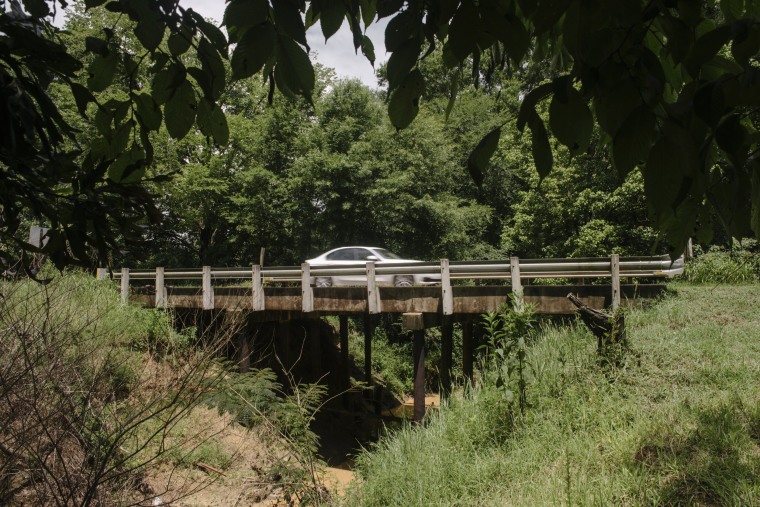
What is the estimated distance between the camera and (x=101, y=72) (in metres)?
1.77

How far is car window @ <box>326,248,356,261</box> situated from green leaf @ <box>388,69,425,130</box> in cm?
1655

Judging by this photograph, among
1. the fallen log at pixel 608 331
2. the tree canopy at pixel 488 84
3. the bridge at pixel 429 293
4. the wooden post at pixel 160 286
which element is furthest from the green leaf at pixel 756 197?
the wooden post at pixel 160 286

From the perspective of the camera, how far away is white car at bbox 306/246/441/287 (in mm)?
14750

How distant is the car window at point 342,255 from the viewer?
59.7ft

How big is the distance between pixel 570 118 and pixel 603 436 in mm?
5944

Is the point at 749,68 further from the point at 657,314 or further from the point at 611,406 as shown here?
the point at 657,314

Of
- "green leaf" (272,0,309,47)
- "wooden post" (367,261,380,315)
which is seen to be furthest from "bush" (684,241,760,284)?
"green leaf" (272,0,309,47)

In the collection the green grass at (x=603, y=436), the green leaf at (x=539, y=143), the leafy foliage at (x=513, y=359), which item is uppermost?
the green leaf at (x=539, y=143)

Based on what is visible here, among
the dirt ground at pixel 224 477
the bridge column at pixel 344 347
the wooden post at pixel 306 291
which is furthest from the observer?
the bridge column at pixel 344 347

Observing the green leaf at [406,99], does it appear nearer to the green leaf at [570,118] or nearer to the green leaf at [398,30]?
the green leaf at [398,30]

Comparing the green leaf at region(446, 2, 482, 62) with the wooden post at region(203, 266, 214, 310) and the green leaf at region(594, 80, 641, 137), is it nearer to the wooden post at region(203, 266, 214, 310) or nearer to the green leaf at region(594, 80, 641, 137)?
the green leaf at region(594, 80, 641, 137)

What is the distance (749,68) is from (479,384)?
866 cm

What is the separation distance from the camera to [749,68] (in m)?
1.08

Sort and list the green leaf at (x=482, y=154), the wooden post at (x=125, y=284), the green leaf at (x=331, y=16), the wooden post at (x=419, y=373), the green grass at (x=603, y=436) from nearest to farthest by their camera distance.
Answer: the green leaf at (x=482, y=154) → the green leaf at (x=331, y=16) → the green grass at (x=603, y=436) → the wooden post at (x=419, y=373) → the wooden post at (x=125, y=284)
